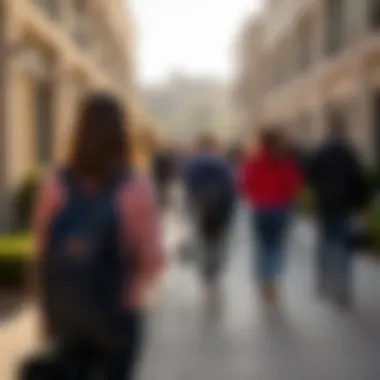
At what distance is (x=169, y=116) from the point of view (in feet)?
535

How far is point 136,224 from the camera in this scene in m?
3.39

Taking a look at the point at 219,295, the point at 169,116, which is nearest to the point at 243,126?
the point at 219,295

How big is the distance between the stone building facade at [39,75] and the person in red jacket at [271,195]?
10.3ft

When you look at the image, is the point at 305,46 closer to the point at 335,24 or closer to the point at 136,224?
the point at 335,24

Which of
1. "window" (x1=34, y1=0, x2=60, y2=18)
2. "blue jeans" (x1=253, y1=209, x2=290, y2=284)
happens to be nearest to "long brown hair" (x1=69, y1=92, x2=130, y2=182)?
"blue jeans" (x1=253, y1=209, x2=290, y2=284)

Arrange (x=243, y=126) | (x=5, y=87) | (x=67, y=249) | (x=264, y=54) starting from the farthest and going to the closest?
(x=243, y=126) → (x=264, y=54) → (x=5, y=87) → (x=67, y=249)

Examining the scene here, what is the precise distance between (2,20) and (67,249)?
11.3 meters

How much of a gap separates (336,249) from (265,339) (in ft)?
6.33

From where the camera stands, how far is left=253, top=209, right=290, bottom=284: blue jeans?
30.3ft

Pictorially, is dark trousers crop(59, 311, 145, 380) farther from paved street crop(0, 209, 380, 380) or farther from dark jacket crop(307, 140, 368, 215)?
dark jacket crop(307, 140, 368, 215)

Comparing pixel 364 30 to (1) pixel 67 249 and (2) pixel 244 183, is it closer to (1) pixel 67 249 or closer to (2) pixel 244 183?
(2) pixel 244 183

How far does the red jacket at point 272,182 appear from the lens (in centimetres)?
920

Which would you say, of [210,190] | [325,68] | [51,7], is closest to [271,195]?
[210,190]

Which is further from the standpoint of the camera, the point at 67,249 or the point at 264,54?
the point at 264,54
